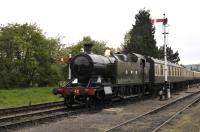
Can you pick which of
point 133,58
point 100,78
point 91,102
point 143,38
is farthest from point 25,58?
point 143,38

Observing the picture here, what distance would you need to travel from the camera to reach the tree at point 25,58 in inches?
1785

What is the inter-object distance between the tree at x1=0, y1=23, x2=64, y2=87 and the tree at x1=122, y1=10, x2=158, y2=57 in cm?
2232

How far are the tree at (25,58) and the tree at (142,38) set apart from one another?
22325mm

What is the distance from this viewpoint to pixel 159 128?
44.8ft

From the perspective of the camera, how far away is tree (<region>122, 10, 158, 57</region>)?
70500 mm

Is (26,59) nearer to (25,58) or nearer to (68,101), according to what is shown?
(25,58)

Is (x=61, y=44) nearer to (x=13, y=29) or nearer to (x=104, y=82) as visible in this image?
(x=13, y=29)

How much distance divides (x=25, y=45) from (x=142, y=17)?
43.4 metres

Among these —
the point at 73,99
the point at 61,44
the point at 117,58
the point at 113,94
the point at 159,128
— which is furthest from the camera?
the point at 61,44

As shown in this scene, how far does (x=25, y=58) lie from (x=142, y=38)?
3327 cm

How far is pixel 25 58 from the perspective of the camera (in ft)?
155

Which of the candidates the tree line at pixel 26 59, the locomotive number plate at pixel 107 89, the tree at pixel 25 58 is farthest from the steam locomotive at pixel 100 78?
the tree at pixel 25 58

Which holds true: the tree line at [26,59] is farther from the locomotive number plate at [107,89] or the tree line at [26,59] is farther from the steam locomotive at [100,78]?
the locomotive number plate at [107,89]

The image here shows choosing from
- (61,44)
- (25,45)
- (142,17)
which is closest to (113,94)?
(25,45)
